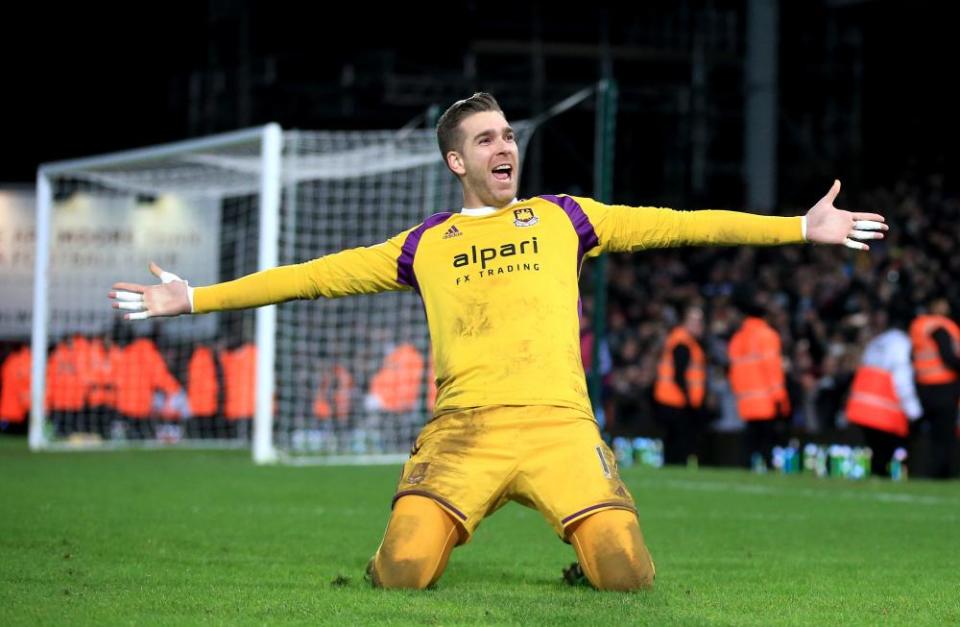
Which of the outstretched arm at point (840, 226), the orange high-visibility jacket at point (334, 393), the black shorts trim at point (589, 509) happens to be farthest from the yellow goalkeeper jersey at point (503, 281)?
the orange high-visibility jacket at point (334, 393)

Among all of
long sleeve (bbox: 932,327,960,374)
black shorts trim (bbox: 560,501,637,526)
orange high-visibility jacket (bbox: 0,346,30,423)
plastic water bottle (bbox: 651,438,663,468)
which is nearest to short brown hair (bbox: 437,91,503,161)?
black shorts trim (bbox: 560,501,637,526)

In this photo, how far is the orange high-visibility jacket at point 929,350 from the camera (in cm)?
1636

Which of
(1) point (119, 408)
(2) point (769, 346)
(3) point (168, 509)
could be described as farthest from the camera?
(1) point (119, 408)

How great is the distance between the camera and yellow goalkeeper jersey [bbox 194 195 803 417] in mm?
6730

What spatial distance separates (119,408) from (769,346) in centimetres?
982

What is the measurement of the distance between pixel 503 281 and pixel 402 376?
12797mm

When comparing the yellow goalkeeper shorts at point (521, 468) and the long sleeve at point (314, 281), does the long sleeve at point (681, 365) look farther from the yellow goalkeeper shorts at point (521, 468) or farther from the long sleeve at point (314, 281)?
the yellow goalkeeper shorts at point (521, 468)

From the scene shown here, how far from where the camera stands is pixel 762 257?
2739 centimetres

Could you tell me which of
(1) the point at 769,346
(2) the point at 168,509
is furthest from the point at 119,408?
(2) the point at 168,509

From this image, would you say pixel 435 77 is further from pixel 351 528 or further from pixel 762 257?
pixel 351 528

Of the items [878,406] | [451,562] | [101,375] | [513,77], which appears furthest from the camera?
[513,77]

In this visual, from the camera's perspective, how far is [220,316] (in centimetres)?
2567

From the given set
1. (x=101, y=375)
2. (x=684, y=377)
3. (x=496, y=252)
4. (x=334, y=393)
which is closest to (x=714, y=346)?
(x=684, y=377)

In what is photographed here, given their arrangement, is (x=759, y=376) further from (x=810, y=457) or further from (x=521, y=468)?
(x=521, y=468)
